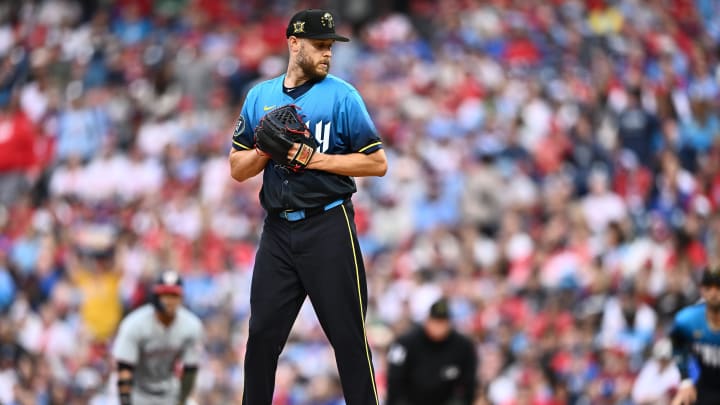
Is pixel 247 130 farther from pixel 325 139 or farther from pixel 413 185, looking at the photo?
pixel 413 185

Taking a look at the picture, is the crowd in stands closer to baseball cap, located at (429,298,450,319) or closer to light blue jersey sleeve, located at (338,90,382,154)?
baseball cap, located at (429,298,450,319)

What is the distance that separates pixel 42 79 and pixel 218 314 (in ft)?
26.7

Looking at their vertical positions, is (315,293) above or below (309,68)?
below

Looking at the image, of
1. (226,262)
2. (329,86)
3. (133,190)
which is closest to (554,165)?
(226,262)

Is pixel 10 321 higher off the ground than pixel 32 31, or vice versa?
pixel 32 31

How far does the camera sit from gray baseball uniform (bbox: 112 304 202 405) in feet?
36.6

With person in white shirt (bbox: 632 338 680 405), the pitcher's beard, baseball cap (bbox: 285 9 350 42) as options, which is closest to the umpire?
person in white shirt (bbox: 632 338 680 405)

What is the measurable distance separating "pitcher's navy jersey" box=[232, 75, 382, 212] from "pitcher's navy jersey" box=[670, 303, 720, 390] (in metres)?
3.77

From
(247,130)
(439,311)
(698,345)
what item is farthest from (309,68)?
(439,311)

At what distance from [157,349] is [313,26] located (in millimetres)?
4578

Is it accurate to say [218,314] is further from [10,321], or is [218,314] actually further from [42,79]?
[42,79]

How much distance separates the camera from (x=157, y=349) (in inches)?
443

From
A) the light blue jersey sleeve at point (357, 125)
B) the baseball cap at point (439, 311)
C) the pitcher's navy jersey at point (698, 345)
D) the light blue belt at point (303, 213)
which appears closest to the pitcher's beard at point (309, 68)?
the light blue jersey sleeve at point (357, 125)

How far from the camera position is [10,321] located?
18484 millimetres
